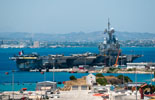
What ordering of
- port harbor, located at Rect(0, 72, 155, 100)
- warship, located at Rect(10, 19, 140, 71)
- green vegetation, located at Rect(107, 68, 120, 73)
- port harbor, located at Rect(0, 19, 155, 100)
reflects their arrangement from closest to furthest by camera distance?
port harbor, located at Rect(0, 72, 155, 100) < port harbor, located at Rect(0, 19, 155, 100) < green vegetation, located at Rect(107, 68, 120, 73) < warship, located at Rect(10, 19, 140, 71)

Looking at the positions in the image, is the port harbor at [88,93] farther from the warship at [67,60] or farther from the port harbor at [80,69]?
the warship at [67,60]

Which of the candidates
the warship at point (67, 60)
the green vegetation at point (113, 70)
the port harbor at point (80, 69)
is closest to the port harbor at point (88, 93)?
the port harbor at point (80, 69)

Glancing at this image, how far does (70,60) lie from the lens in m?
102

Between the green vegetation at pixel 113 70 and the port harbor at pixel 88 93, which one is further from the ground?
the port harbor at pixel 88 93

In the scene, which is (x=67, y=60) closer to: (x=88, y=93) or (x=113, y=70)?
(x=113, y=70)

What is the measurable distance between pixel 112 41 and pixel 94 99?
7561 centimetres

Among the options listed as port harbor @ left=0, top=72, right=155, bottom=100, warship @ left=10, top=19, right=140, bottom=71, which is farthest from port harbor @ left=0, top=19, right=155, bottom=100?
port harbor @ left=0, top=72, right=155, bottom=100

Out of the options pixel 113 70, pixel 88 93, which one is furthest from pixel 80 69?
pixel 88 93

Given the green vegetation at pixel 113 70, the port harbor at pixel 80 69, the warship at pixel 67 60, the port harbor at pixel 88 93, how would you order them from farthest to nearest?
the warship at pixel 67 60 → the green vegetation at pixel 113 70 → the port harbor at pixel 80 69 → the port harbor at pixel 88 93

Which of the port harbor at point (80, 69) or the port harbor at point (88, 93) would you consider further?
the port harbor at point (80, 69)

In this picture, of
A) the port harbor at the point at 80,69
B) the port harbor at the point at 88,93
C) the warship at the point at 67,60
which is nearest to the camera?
the port harbor at the point at 88,93

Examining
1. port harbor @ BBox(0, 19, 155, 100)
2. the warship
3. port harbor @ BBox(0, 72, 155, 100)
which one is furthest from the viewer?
the warship

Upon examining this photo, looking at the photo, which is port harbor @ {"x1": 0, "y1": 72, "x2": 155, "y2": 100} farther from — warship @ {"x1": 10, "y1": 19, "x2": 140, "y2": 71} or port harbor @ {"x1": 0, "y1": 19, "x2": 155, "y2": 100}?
warship @ {"x1": 10, "y1": 19, "x2": 140, "y2": 71}

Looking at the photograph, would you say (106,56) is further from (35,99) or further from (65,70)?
(35,99)
